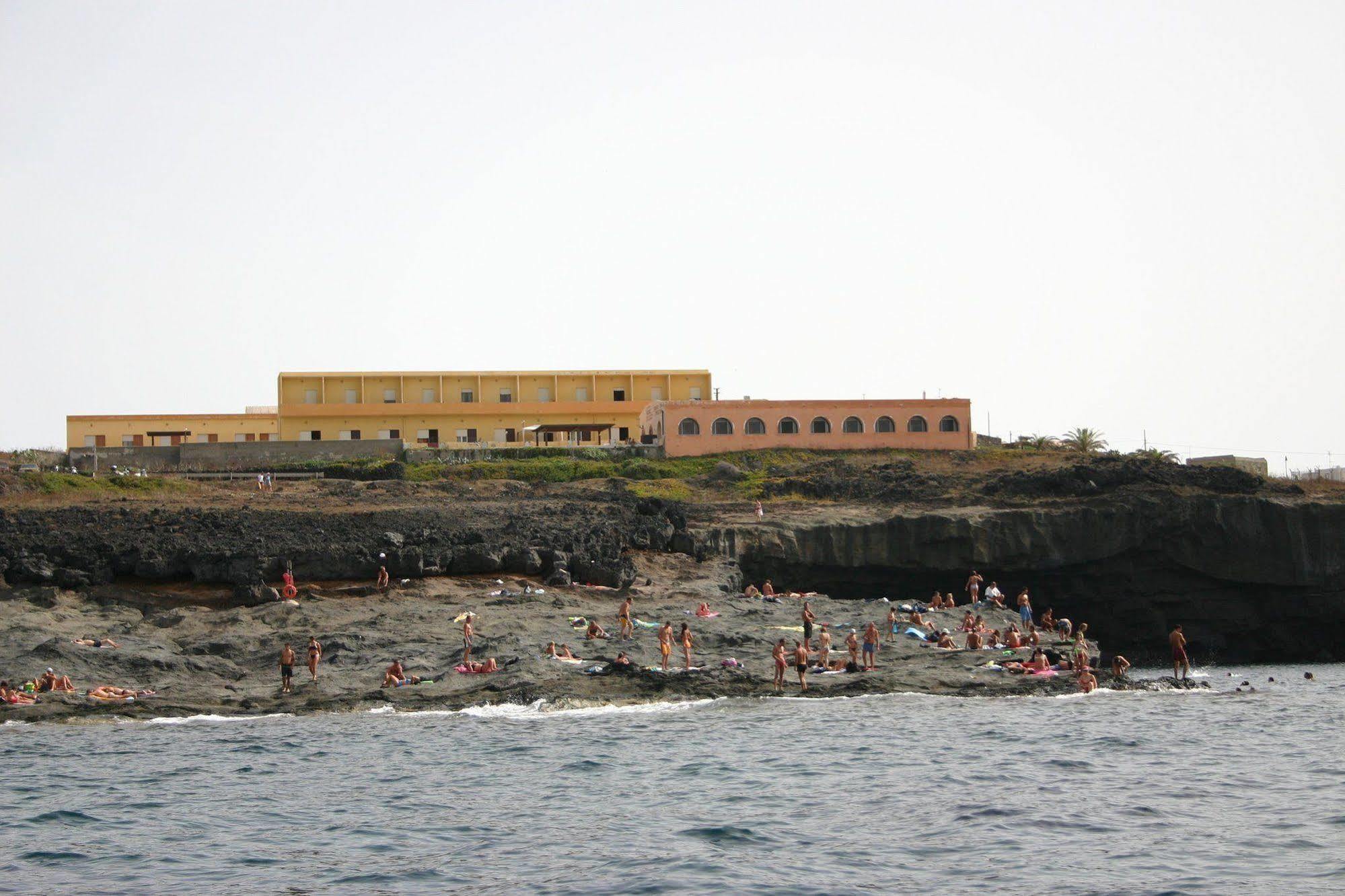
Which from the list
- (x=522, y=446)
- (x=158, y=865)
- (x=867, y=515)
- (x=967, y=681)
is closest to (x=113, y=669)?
(x=158, y=865)

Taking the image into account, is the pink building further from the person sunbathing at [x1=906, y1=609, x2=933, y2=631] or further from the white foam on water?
the white foam on water

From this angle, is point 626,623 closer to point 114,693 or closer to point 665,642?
point 665,642

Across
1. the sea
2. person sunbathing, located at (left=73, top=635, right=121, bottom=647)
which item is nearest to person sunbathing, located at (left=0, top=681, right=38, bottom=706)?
Answer: the sea

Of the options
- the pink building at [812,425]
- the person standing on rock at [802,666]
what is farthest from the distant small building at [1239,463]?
the person standing on rock at [802,666]

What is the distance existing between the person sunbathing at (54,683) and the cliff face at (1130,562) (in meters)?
24.3

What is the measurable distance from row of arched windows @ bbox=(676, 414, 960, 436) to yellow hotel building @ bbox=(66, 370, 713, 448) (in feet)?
26.8

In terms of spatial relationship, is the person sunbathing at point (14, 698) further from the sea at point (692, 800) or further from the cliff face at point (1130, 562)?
the cliff face at point (1130, 562)

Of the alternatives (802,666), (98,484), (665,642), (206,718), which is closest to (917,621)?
(802,666)

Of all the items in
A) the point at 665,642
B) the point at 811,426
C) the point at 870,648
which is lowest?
the point at 870,648

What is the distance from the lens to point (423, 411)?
257 ft

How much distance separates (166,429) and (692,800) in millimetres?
63980

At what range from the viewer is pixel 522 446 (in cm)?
7150

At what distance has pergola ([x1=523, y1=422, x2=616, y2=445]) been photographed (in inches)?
2945

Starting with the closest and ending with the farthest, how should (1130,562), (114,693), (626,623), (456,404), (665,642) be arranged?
1. (114,693)
2. (665,642)
3. (626,623)
4. (1130,562)
5. (456,404)
